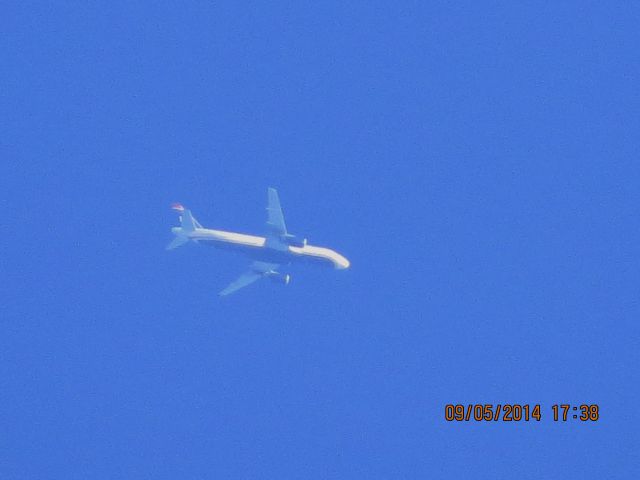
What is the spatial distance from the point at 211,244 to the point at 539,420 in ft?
75.5

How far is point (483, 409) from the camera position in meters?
37.5

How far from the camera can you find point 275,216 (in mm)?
34406

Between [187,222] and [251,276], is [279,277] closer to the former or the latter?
[251,276]

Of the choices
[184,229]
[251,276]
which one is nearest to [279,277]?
[251,276]

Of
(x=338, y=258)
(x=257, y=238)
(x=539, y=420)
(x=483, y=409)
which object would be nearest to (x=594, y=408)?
(x=539, y=420)

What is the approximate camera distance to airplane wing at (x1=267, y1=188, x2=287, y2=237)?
111 feet

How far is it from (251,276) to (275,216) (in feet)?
17.5

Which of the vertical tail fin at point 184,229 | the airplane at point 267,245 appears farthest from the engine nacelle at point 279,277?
the vertical tail fin at point 184,229

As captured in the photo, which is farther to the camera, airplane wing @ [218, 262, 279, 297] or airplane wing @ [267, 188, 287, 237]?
airplane wing @ [218, 262, 279, 297]

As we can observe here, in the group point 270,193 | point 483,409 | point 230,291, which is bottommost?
point 483,409

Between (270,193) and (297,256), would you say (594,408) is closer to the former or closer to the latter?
(297,256)

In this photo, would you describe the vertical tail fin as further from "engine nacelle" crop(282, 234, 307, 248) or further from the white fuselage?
"engine nacelle" crop(282, 234, 307, 248)

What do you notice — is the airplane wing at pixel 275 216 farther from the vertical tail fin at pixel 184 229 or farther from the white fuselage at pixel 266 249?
the vertical tail fin at pixel 184 229

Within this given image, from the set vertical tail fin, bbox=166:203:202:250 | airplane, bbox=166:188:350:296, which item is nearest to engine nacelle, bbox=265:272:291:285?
airplane, bbox=166:188:350:296
